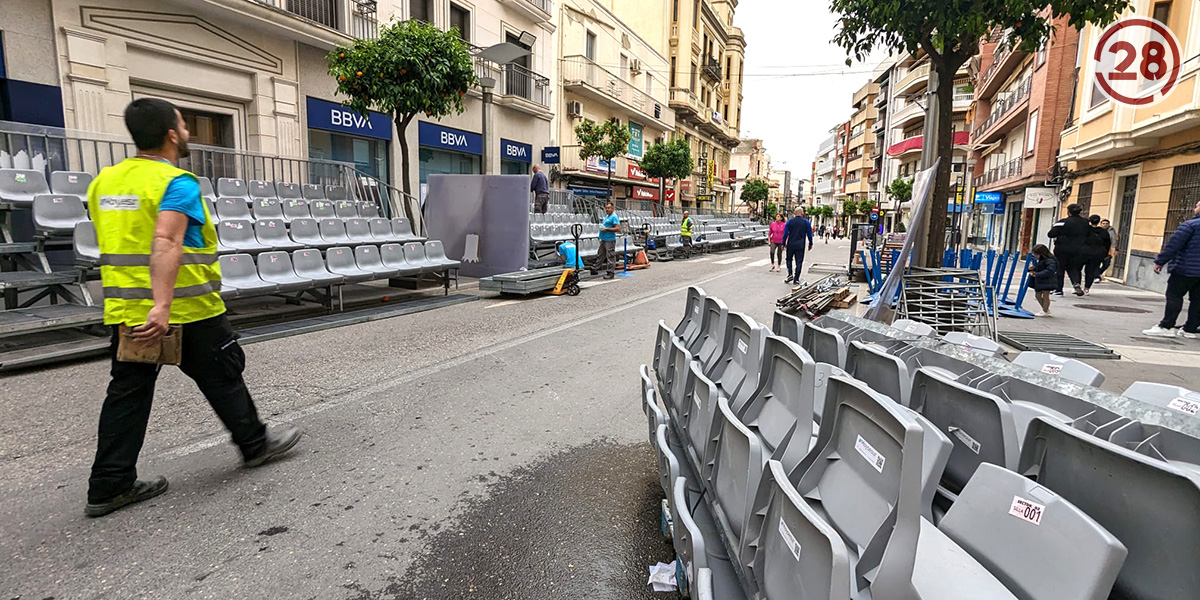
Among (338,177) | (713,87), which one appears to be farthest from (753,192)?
(338,177)

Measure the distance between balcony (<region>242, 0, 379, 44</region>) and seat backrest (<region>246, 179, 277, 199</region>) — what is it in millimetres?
4919

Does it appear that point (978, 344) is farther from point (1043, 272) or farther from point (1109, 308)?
point (1109, 308)

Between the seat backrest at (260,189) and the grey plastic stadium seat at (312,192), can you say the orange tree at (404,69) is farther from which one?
the seat backrest at (260,189)

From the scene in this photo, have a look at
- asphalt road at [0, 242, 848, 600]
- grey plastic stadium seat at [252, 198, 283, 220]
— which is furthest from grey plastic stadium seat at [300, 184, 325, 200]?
asphalt road at [0, 242, 848, 600]

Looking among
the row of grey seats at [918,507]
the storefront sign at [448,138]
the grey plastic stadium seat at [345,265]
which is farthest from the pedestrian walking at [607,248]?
the row of grey seats at [918,507]

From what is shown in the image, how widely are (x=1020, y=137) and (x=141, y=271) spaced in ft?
129

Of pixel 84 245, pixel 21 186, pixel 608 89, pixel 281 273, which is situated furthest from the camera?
pixel 608 89

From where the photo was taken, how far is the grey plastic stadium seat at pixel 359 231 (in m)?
10.3

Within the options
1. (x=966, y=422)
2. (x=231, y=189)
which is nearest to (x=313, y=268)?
(x=231, y=189)

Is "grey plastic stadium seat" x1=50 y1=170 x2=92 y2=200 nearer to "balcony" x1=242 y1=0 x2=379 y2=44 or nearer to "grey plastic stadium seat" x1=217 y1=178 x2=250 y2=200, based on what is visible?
"grey plastic stadium seat" x1=217 y1=178 x2=250 y2=200

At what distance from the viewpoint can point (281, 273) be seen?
316 inches

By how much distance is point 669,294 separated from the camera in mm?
11625

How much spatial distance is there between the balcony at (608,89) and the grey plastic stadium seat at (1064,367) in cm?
2799

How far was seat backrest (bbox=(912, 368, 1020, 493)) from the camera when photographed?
1.97 metres
